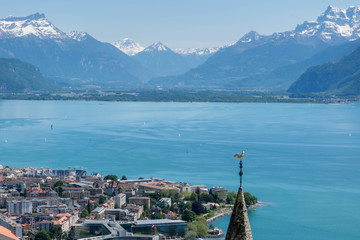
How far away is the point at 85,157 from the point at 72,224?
40.0ft

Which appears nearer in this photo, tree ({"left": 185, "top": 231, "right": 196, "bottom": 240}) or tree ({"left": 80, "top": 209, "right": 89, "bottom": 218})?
tree ({"left": 185, "top": 231, "right": 196, "bottom": 240})

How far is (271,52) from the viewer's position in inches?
5113

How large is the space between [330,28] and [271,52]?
521 inches

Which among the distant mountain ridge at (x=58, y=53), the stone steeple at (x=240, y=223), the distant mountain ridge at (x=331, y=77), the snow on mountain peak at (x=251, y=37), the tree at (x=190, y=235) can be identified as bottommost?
the tree at (x=190, y=235)

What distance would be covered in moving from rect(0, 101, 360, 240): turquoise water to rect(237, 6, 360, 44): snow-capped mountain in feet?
283

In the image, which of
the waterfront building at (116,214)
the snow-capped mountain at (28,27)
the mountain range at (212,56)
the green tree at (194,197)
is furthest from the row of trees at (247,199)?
the snow-capped mountain at (28,27)

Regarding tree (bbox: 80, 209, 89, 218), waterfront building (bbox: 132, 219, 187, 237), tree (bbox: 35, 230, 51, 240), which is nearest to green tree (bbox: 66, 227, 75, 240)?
tree (bbox: 35, 230, 51, 240)

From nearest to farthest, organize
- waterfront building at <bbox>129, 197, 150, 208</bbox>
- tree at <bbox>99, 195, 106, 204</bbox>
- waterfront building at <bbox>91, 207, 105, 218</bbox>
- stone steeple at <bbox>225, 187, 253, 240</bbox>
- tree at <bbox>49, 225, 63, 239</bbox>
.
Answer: stone steeple at <bbox>225, 187, 253, 240</bbox> < tree at <bbox>49, 225, 63, 239</bbox> < waterfront building at <bbox>91, 207, 105, 218</bbox> < waterfront building at <bbox>129, 197, 150, 208</bbox> < tree at <bbox>99, 195, 106, 204</bbox>

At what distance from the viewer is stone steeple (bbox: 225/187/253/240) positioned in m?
3.50

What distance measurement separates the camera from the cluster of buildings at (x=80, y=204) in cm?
1433

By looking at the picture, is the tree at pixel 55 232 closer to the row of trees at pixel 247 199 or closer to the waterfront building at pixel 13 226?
the waterfront building at pixel 13 226

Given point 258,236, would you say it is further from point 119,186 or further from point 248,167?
point 248,167

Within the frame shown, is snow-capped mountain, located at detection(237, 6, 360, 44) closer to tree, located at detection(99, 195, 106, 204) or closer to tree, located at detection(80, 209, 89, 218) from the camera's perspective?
tree, located at detection(99, 195, 106, 204)

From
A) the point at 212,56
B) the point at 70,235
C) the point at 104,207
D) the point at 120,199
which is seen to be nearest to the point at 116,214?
the point at 104,207
